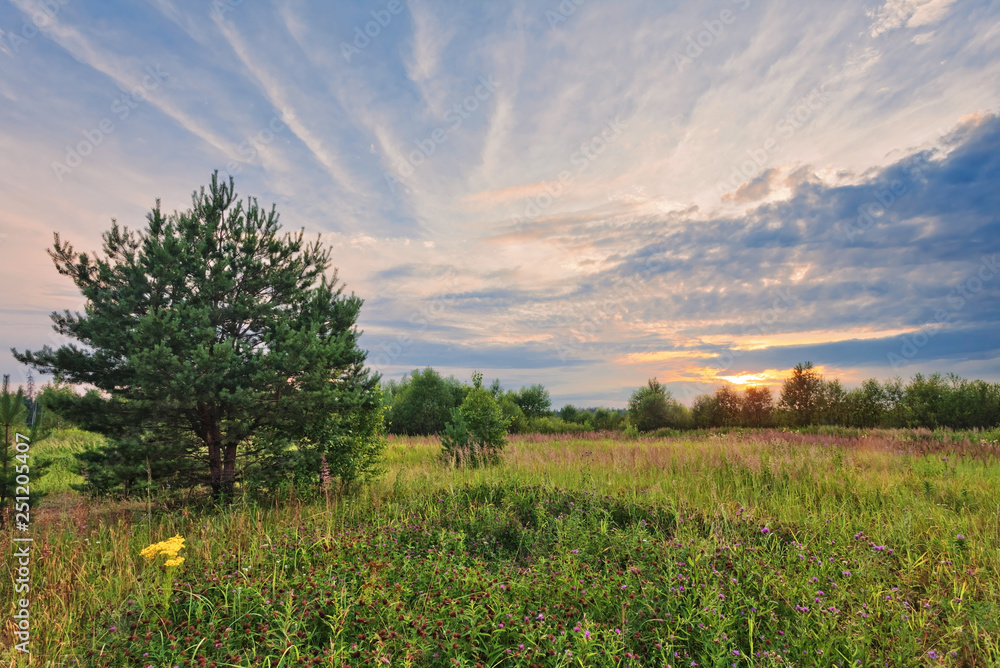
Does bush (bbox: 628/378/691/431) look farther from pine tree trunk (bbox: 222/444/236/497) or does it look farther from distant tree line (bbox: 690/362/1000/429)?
pine tree trunk (bbox: 222/444/236/497)

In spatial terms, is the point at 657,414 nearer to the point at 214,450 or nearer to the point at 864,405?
the point at 864,405

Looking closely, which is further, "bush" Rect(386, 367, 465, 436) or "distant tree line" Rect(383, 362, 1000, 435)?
"bush" Rect(386, 367, 465, 436)

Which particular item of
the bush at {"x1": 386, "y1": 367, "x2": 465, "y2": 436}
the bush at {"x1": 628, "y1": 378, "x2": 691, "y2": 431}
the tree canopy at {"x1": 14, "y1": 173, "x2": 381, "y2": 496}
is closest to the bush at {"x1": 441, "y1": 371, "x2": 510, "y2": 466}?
the tree canopy at {"x1": 14, "y1": 173, "x2": 381, "y2": 496}

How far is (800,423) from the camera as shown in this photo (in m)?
28.4

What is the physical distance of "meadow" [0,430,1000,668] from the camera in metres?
3.70

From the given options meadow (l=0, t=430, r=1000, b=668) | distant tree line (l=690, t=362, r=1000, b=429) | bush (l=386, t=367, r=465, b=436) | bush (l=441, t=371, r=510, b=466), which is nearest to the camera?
meadow (l=0, t=430, r=1000, b=668)

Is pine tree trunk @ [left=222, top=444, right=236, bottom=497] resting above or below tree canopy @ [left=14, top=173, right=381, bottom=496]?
below

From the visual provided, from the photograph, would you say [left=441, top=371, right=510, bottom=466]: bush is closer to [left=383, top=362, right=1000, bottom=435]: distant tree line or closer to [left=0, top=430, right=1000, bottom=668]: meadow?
[left=0, top=430, right=1000, bottom=668]: meadow

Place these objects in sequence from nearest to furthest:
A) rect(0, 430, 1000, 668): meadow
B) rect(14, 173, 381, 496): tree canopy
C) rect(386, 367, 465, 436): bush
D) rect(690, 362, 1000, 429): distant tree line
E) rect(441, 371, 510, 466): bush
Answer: rect(0, 430, 1000, 668): meadow → rect(14, 173, 381, 496): tree canopy → rect(441, 371, 510, 466): bush → rect(690, 362, 1000, 429): distant tree line → rect(386, 367, 465, 436): bush

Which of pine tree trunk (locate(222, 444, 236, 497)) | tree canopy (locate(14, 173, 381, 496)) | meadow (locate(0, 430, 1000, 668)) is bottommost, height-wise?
meadow (locate(0, 430, 1000, 668))

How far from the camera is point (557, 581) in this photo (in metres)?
4.54

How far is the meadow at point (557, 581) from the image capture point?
370 centimetres

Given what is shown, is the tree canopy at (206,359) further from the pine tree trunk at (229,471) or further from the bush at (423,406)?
the bush at (423,406)

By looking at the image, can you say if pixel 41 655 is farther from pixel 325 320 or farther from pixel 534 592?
pixel 325 320
